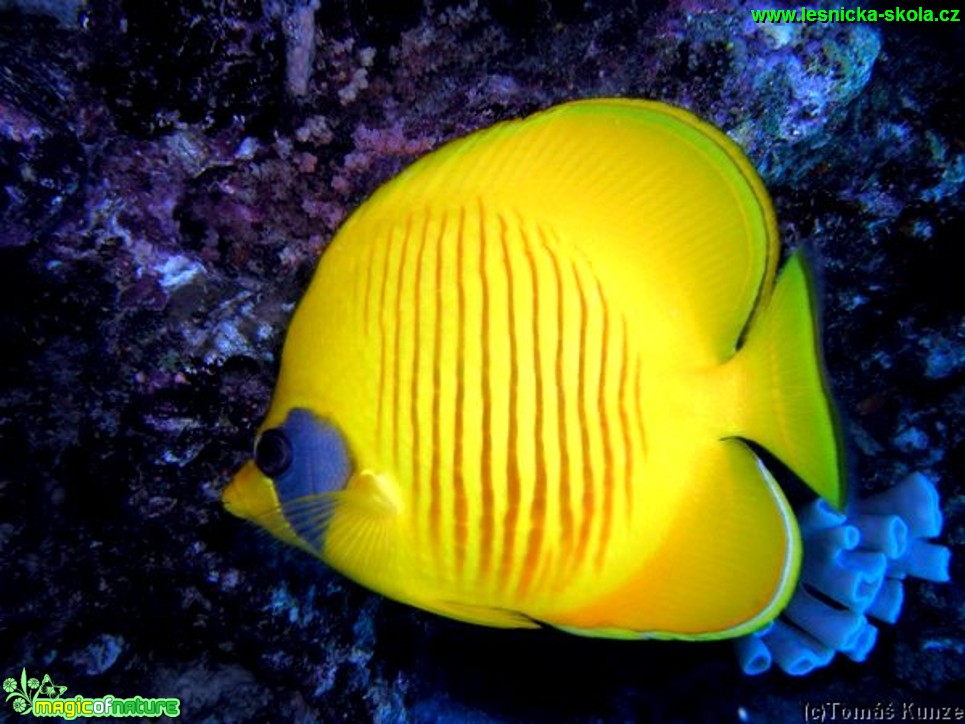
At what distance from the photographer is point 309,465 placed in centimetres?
111

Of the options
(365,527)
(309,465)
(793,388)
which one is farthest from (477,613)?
(793,388)

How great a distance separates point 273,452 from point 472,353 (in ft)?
1.25

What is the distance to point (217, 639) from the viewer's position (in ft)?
5.98

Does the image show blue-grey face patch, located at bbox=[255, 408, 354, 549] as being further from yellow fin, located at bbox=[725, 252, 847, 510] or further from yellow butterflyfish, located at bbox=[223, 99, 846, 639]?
yellow fin, located at bbox=[725, 252, 847, 510]

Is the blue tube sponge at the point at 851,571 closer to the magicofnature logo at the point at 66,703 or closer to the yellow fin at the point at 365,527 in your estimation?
the yellow fin at the point at 365,527

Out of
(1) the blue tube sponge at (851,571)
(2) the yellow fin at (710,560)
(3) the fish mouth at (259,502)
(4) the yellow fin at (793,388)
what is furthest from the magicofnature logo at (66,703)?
(1) the blue tube sponge at (851,571)

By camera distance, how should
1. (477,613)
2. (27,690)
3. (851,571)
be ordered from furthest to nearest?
1. (851,571)
2. (27,690)
3. (477,613)

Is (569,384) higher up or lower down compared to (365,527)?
higher up

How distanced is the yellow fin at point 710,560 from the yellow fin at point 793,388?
79 millimetres

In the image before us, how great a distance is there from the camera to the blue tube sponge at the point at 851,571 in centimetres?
218

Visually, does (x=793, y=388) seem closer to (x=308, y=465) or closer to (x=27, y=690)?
(x=308, y=465)

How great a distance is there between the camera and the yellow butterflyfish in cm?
106

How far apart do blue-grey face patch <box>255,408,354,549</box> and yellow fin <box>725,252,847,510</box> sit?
25.8 inches

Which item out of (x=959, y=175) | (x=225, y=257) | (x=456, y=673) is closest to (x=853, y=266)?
(x=959, y=175)
